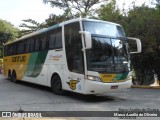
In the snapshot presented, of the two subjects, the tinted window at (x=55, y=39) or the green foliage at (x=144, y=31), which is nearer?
the tinted window at (x=55, y=39)

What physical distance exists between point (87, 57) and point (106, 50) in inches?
33.3

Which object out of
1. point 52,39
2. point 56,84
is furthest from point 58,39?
point 56,84

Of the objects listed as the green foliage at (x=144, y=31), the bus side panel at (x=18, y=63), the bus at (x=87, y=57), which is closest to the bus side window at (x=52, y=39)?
the bus at (x=87, y=57)

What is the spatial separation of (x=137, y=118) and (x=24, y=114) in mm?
3237

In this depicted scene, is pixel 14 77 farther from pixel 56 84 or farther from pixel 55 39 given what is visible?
pixel 55 39

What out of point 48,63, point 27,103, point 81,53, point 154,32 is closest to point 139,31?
point 154,32

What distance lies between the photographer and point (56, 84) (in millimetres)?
13133

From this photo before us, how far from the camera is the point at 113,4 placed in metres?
21.5

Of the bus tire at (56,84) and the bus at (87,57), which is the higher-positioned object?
the bus at (87,57)

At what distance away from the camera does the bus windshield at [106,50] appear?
1087 centimetres

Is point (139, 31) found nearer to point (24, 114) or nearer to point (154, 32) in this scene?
point (154, 32)

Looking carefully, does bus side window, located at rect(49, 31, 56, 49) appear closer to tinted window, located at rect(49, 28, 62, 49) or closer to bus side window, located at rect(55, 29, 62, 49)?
tinted window, located at rect(49, 28, 62, 49)

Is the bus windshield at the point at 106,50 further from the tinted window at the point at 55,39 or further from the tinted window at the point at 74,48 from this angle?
the tinted window at the point at 55,39

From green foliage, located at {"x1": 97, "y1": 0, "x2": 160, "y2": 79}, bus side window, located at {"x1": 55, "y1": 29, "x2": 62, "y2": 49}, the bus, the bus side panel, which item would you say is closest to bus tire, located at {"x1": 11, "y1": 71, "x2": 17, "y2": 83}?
the bus side panel
